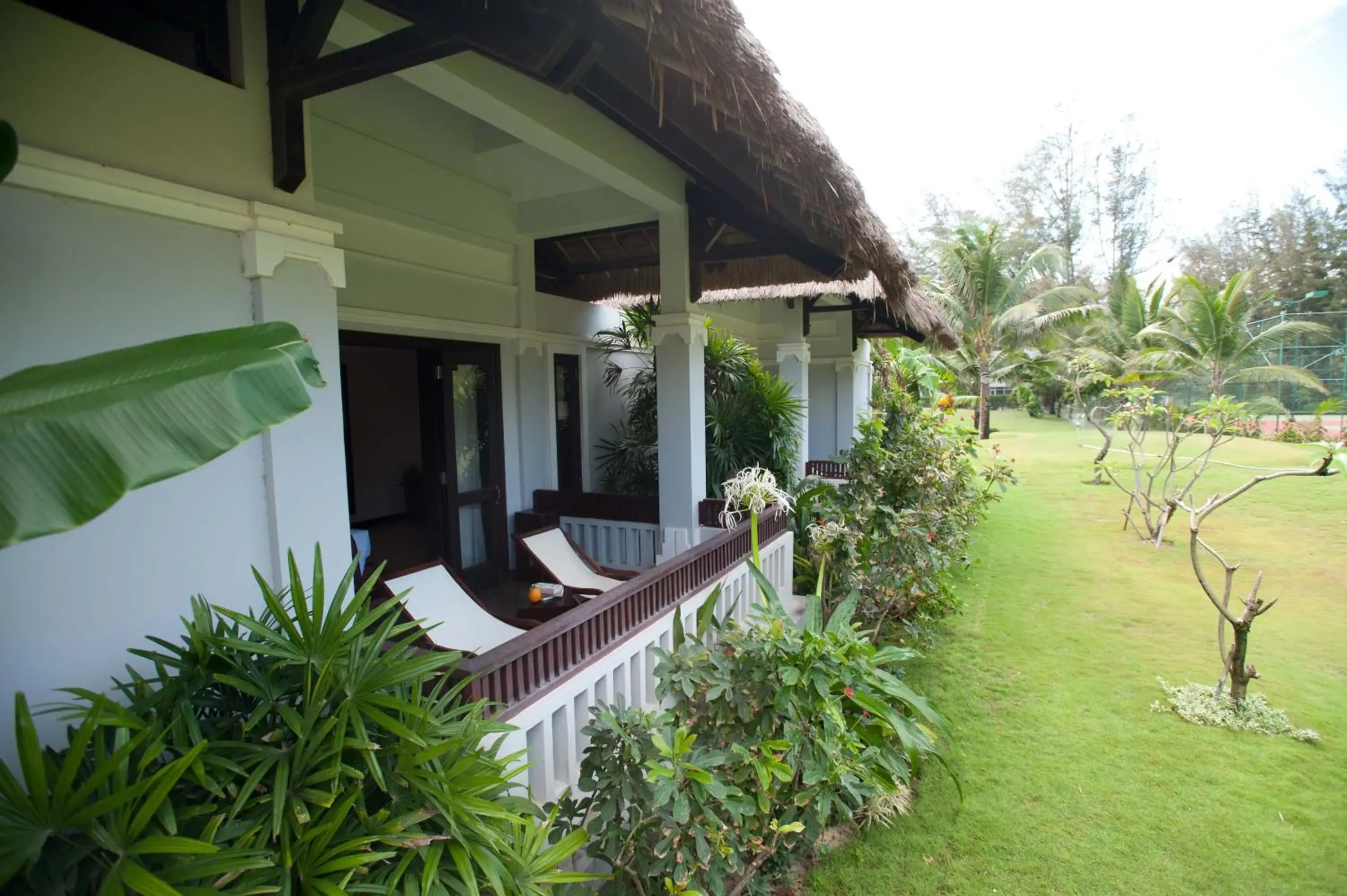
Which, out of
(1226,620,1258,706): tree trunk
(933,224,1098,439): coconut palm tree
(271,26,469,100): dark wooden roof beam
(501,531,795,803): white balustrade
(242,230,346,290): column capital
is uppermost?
(933,224,1098,439): coconut palm tree

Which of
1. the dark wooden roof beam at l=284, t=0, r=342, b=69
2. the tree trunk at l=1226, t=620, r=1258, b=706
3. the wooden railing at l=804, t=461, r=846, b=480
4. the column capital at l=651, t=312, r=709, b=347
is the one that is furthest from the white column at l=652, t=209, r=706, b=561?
the wooden railing at l=804, t=461, r=846, b=480

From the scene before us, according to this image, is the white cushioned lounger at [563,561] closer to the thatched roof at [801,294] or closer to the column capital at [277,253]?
the thatched roof at [801,294]

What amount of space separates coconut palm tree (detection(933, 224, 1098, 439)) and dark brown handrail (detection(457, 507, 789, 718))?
15.3 meters

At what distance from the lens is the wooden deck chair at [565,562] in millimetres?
4465

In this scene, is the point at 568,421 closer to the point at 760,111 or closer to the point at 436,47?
the point at 760,111

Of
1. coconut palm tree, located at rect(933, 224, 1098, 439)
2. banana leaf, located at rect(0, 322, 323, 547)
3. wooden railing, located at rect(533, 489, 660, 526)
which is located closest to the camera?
banana leaf, located at rect(0, 322, 323, 547)

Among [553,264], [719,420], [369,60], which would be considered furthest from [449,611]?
[553,264]

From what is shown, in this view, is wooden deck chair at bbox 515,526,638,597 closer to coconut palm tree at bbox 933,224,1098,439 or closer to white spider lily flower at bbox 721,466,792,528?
white spider lily flower at bbox 721,466,792,528

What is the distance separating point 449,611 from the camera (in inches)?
135

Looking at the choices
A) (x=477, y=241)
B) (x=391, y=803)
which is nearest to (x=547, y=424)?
(x=477, y=241)

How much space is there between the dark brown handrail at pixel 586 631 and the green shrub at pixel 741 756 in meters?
0.35

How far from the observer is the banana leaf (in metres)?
0.77

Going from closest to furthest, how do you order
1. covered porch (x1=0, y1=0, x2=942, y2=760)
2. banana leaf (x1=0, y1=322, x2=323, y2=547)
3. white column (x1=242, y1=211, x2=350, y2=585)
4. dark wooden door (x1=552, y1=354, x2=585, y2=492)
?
banana leaf (x1=0, y1=322, x2=323, y2=547) < covered porch (x1=0, y1=0, x2=942, y2=760) < white column (x1=242, y1=211, x2=350, y2=585) < dark wooden door (x1=552, y1=354, x2=585, y2=492)

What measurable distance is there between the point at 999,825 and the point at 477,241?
5.04m
